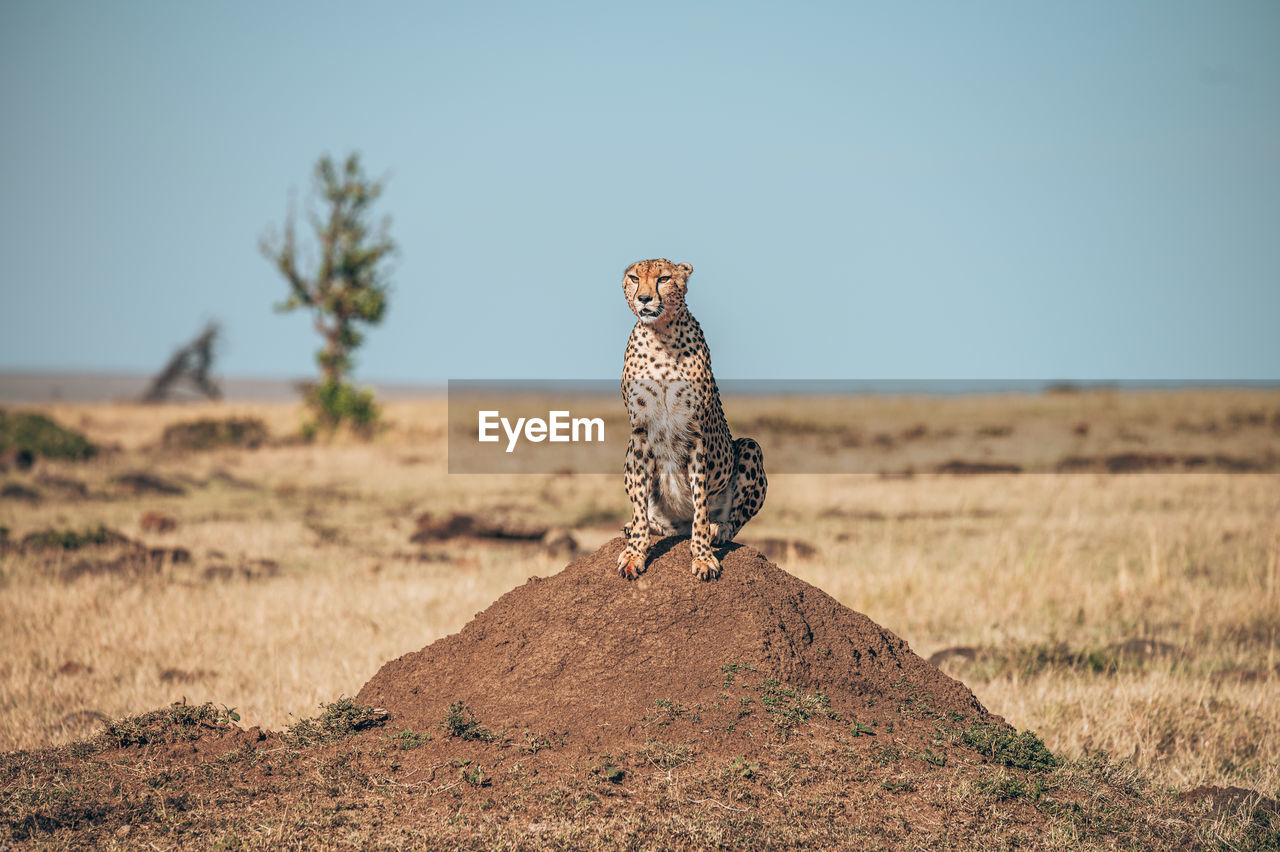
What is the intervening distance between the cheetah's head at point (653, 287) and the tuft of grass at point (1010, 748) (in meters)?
2.39

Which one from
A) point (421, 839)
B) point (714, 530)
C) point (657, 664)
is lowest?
point (421, 839)

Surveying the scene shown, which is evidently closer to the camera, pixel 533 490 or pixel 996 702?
pixel 996 702

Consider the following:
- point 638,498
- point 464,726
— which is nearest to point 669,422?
point 638,498

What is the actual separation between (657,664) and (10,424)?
2457cm

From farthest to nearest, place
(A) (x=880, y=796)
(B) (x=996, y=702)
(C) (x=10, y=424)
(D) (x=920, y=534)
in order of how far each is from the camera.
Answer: (C) (x=10, y=424)
(D) (x=920, y=534)
(B) (x=996, y=702)
(A) (x=880, y=796)

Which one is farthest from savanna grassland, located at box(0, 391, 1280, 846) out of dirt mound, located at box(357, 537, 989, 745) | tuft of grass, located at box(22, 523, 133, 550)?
dirt mound, located at box(357, 537, 989, 745)

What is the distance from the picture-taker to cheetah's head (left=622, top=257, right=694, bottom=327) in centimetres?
503

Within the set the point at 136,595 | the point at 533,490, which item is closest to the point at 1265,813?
the point at 136,595

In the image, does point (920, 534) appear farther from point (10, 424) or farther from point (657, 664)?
point (10, 424)

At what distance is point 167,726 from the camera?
5324 millimetres

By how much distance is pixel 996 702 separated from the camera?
7.66 m

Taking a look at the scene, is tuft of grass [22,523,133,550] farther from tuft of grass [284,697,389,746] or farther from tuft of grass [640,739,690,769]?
tuft of grass [640,739,690,769]

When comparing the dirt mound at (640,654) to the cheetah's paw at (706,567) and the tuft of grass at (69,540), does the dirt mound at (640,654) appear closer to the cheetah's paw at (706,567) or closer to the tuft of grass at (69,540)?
the cheetah's paw at (706,567)

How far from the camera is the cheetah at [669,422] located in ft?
16.9
